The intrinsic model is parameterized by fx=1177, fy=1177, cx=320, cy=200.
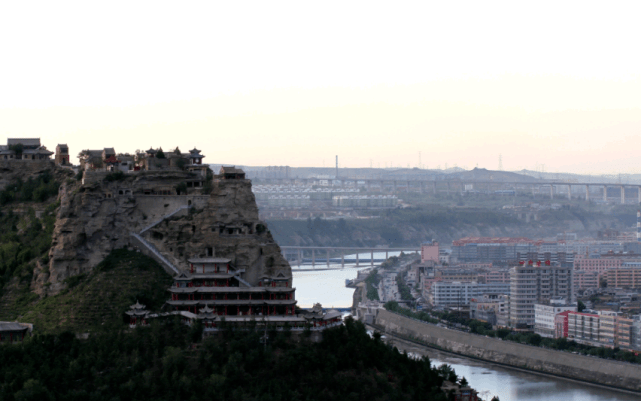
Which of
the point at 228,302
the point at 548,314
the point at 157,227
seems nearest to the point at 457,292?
the point at 548,314

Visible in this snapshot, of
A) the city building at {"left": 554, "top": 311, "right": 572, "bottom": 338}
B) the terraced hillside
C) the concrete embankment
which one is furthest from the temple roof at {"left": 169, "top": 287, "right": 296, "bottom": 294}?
the city building at {"left": 554, "top": 311, "right": 572, "bottom": 338}

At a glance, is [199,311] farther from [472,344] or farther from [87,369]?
[472,344]

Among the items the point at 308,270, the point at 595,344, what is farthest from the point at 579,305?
the point at 308,270

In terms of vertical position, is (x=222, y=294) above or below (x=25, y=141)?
below

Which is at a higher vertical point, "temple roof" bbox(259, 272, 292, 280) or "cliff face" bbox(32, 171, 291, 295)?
"cliff face" bbox(32, 171, 291, 295)

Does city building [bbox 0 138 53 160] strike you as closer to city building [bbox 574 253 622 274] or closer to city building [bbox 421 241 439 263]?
city building [bbox 574 253 622 274]

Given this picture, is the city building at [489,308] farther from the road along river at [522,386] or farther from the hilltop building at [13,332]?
the hilltop building at [13,332]

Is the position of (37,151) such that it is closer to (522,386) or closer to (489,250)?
(522,386)
